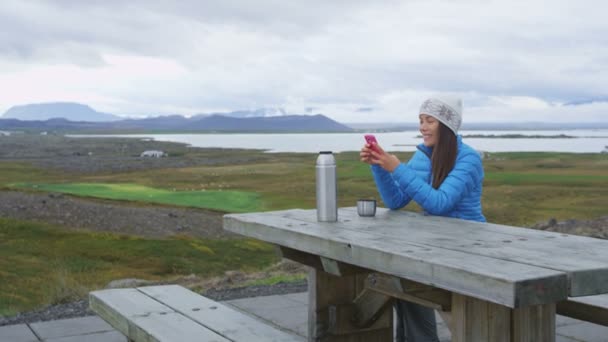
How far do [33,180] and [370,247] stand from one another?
4734cm

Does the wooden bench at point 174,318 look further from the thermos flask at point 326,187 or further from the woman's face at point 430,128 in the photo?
the woman's face at point 430,128

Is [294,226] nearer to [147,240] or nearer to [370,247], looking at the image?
[370,247]

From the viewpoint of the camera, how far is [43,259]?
17.5m

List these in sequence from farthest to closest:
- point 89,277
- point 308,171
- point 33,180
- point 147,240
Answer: point 308,171, point 33,180, point 147,240, point 89,277

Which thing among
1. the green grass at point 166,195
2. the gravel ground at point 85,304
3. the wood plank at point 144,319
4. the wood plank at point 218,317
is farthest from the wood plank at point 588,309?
the green grass at point 166,195

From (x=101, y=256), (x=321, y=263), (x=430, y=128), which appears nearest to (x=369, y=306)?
(x=321, y=263)

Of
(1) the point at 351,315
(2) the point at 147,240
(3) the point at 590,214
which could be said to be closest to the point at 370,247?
(1) the point at 351,315

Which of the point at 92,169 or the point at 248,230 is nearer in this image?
the point at 248,230

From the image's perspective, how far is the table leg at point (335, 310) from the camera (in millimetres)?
4738

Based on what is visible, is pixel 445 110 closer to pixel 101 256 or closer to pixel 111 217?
pixel 101 256

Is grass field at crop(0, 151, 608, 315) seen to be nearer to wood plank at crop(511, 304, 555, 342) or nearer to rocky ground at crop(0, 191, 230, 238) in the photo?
rocky ground at crop(0, 191, 230, 238)

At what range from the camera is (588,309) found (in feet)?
14.3

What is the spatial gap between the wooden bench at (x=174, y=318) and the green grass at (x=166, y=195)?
24.6m

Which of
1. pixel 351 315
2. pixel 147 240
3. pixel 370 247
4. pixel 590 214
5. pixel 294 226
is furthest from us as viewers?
pixel 590 214
